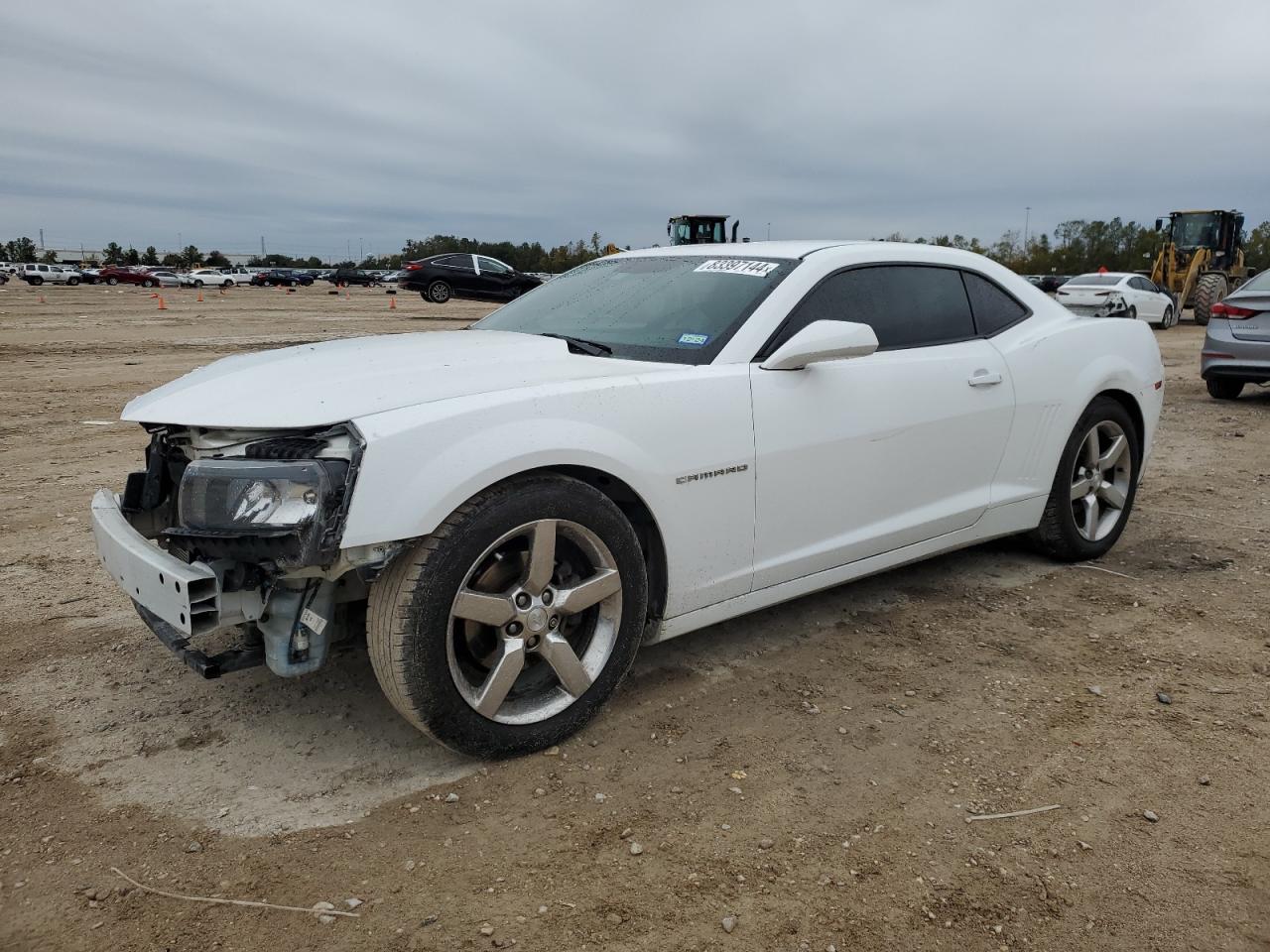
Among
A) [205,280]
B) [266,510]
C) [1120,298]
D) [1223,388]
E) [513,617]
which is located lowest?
[1223,388]

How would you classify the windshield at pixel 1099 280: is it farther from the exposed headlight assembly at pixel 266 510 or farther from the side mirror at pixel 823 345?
the exposed headlight assembly at pixel 266 510

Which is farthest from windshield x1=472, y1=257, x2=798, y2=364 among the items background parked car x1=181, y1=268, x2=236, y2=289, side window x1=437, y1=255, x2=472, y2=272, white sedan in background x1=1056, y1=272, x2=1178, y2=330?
background parked car x1=181, y1=268, x2=236, y2=289

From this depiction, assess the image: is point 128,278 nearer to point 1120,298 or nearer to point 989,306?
point 1120,298

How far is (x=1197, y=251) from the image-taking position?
23406mm

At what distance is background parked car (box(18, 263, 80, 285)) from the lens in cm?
5294

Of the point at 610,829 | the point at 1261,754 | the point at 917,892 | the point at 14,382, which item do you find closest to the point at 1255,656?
the point at 1261,754

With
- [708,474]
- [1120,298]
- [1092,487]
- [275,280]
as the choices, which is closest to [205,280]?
[275,280]

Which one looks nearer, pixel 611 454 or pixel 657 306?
pixel 611 454

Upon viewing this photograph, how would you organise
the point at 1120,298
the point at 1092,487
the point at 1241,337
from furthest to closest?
the point at 1120,298
the point at 1241,337
the point at 1092,487

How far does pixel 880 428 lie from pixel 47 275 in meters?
61.9

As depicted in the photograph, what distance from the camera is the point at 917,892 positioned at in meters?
2.22

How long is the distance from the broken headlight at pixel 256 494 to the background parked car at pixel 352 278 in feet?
215

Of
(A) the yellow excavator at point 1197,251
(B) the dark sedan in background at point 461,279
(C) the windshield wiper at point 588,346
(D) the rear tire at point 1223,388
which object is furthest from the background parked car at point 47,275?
(C) the windshield wiper at point 588,346

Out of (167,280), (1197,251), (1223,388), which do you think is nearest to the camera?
(1223,388)
